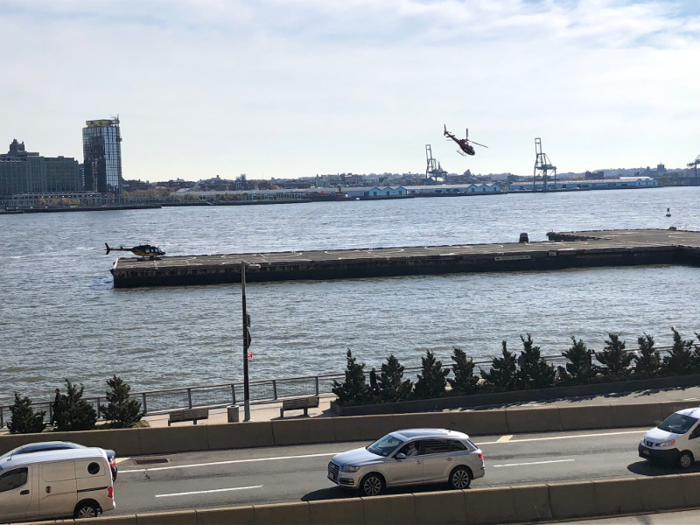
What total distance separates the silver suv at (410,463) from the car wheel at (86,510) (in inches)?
186

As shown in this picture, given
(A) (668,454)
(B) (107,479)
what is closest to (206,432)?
(B) (107,479)

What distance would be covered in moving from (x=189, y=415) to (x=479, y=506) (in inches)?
488

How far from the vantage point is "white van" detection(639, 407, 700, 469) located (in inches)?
725

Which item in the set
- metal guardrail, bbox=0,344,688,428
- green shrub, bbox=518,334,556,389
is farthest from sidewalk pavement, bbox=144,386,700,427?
green shrub, bbox=518,334,556,389

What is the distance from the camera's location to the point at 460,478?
56.1ft

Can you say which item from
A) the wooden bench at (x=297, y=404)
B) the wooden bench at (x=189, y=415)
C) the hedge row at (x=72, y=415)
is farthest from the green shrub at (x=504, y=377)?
the hedge row at (x=72, y=415)

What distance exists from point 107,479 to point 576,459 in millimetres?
10970

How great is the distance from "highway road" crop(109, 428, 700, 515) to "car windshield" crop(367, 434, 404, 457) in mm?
868

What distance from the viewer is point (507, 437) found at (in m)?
22.8

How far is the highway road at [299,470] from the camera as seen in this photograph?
17297 mm

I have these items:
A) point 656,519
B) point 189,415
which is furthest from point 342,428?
point 656,519

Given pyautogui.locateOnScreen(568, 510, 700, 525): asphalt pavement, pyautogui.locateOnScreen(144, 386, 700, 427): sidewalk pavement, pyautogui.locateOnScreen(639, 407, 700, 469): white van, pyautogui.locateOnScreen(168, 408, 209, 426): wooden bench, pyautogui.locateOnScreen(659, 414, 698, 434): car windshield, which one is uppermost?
pyautogui.locateOnScreen(659, 414, 698, 434): car windshield

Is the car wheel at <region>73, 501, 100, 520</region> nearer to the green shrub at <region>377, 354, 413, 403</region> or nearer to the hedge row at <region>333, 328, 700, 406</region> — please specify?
the hedge row at <region>333, 328, 700, 406</region>

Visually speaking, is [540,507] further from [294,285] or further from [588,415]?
[294,285]
